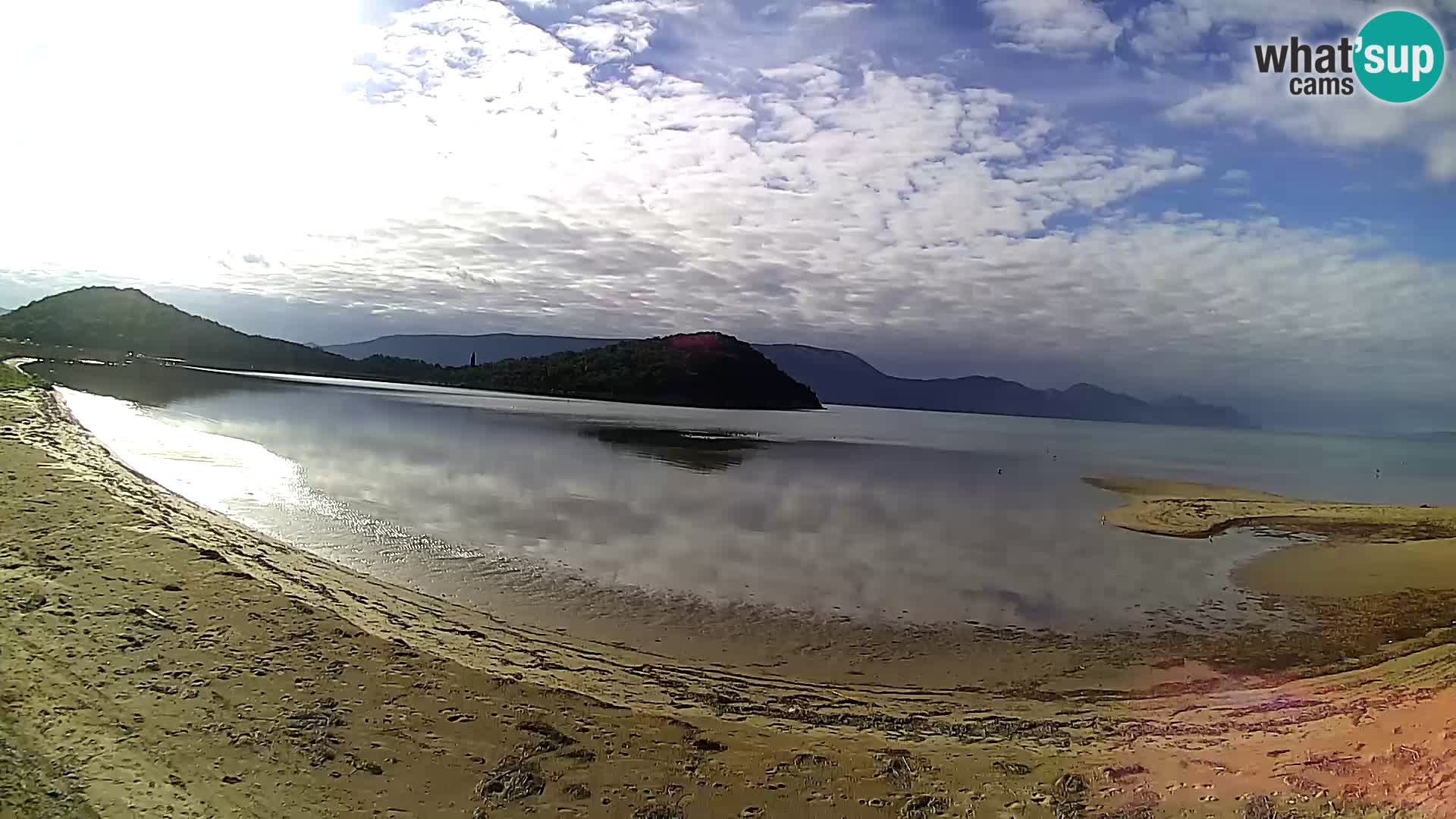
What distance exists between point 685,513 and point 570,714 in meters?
13.6

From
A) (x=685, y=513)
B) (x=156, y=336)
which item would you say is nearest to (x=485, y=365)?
(x=156, y=336)

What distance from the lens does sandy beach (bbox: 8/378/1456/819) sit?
5.82 m

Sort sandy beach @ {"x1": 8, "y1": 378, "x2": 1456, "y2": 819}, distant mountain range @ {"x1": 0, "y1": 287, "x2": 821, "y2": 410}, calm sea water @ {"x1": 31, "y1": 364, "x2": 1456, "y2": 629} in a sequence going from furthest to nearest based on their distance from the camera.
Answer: distant mountain range @ {"x1": 0, "y1": 287, "x2": 821, "y2": 410}
calm sea water @ {"x1": 31, "y1": 364, "x2": 1456, "y2": 629}
sandy beach @ {"x1": 8, "y1": 378, "x2": 1456, "y2": 819}

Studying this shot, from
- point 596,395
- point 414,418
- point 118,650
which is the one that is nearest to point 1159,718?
point 118,650

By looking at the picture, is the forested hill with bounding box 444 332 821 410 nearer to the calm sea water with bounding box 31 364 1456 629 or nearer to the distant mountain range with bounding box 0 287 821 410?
the distant mountain range with bounding box 0 287 821 410

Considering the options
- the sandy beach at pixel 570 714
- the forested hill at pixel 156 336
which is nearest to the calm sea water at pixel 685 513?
the sandy beach at pixel 570 714

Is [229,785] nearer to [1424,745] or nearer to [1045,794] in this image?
[1045,794]

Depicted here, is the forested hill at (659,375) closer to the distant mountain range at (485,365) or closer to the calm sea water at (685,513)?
the distant mountain range at (485,365)

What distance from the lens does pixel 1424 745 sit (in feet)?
21.3

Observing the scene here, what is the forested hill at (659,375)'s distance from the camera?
427 feet

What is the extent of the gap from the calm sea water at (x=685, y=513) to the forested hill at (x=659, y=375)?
274 feet

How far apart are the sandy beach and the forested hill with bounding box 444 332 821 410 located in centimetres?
11688

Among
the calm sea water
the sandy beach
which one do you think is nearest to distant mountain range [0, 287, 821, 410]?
the calm sea water

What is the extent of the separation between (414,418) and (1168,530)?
39.6 m
